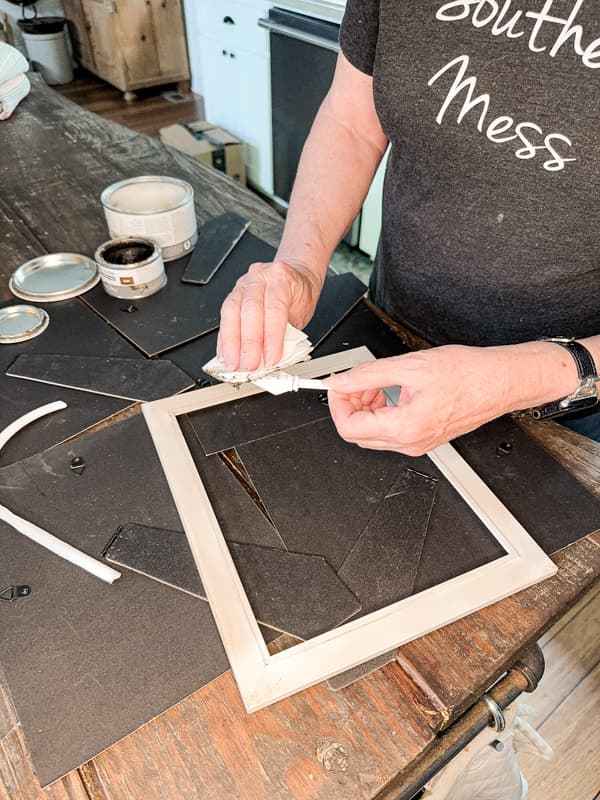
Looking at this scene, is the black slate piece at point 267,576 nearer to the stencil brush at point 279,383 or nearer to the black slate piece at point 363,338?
the stencil brush at point 279,383

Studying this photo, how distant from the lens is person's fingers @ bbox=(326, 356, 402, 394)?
56 centimetres

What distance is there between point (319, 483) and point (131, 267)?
0.43m

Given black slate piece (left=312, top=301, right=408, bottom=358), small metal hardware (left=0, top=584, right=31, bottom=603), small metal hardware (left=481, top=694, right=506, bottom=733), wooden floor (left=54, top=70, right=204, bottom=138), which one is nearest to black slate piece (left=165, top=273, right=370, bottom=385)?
black slate piece (left=312, top=301, right=408, bottom=358)

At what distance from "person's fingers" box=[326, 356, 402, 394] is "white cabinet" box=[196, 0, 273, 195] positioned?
217 centimetres

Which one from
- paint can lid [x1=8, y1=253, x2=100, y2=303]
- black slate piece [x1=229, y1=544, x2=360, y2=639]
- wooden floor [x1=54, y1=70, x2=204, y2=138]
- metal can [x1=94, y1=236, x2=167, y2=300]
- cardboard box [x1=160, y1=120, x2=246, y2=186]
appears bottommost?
wooden floor [x1=54, y1=70, x2=204, y2=138]

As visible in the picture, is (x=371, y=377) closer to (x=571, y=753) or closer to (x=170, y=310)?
(x=170, y=310)

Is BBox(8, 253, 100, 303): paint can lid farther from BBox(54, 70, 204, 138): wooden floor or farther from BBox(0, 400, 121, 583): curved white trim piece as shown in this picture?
BBox(54, 70, 204, 138): wooden floor

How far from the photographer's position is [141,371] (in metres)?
0.73

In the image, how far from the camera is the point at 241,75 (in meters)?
2.53

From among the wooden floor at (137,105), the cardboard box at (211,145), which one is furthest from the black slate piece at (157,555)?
the wooden floor at (137,105)

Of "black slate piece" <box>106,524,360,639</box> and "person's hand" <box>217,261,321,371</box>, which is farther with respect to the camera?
"person's hand" <box>217,261,321,371</box>

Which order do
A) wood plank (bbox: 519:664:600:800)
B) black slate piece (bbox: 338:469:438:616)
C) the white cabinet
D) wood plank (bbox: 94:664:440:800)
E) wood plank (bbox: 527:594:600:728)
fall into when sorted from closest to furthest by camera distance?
1. wood plank (bbox: 94:664:440:800)
2. black slate piece (bbox: 338:469:438:616)
3. wood plank (bbox: 519:664:600:800)
4. wood plank (bbox: 527:594:600:728)
5. the white cabinet

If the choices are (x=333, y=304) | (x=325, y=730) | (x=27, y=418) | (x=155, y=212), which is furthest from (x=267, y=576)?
(x=155, y=212)

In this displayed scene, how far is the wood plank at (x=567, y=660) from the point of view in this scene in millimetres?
1126
